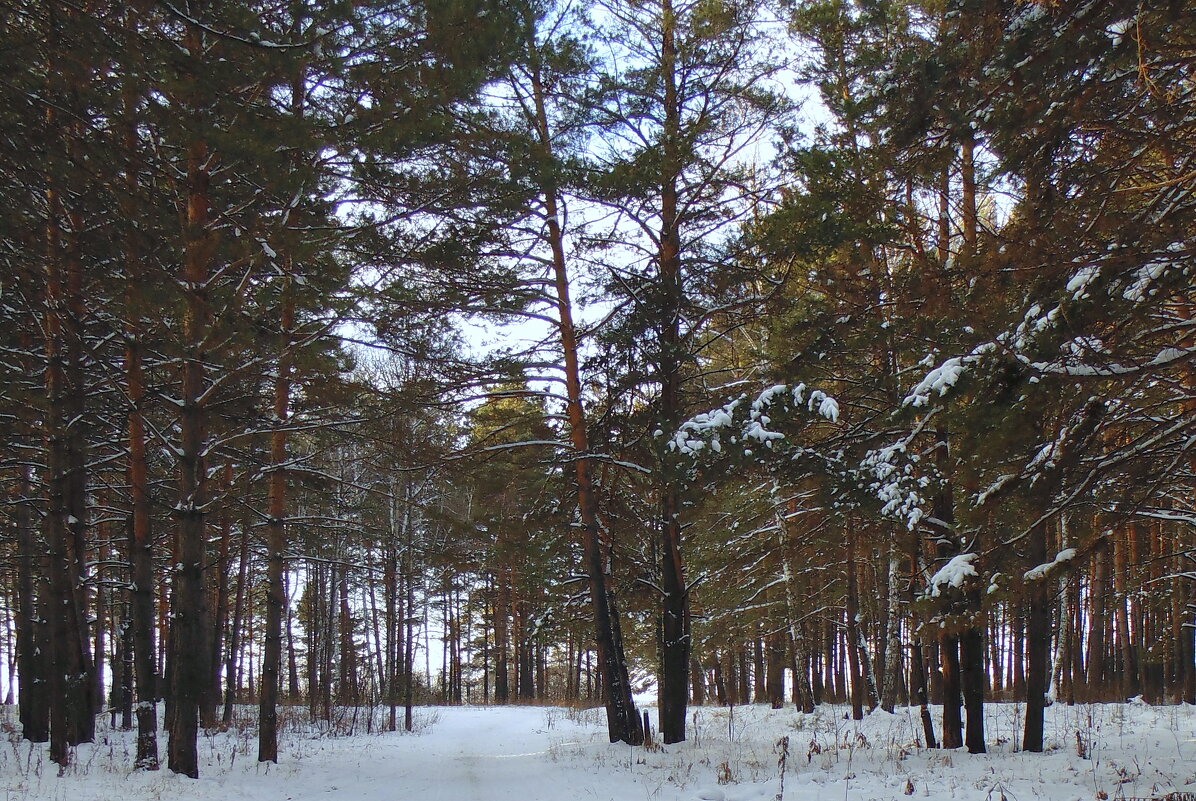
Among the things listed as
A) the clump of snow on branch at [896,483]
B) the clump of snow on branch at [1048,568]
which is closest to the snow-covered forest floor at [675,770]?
the clump of snow on branch at [1048,568]

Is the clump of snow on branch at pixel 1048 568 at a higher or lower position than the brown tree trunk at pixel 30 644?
higher

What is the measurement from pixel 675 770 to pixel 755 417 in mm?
4877

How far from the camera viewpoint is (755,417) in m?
8.26

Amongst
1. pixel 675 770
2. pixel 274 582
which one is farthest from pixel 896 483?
pixel 274 582

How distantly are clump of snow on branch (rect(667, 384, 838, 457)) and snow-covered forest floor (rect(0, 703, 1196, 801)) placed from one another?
3.70 metres

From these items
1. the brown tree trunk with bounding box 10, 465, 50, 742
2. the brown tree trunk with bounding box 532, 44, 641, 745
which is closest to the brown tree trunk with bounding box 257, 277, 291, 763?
the brown tree trunk with bounding box 10, 465, 50, 742

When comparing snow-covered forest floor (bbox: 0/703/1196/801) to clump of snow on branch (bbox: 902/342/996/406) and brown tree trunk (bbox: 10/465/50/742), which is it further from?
clump of snow on branch (bbox: 902/342/996/406)

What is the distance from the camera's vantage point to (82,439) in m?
11.0

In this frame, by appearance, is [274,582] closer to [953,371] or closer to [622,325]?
[622,325]

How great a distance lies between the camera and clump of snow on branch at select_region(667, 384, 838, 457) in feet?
26.6

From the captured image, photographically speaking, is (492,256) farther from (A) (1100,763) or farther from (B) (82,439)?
(A) (1100,763)

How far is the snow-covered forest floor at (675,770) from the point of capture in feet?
24.5

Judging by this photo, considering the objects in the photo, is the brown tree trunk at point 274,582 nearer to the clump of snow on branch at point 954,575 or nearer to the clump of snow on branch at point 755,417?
the clump of snow on branch at point 755,417

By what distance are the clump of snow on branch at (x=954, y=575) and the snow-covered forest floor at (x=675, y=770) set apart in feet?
5.83
